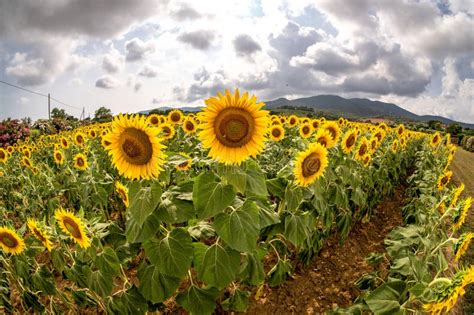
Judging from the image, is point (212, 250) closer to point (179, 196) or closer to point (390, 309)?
point (179, 196)

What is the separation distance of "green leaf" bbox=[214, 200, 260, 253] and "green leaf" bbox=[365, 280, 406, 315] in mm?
1030

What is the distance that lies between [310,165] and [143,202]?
1.73 metres

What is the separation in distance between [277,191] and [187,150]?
3.05 meters

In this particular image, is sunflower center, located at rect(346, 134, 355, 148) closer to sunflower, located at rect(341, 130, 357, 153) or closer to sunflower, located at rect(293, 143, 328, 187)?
sunflower, located at rect(341, 130, 357, 153)

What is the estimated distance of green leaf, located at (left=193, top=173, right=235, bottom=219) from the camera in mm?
2162

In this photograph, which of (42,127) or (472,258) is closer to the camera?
(472,258)

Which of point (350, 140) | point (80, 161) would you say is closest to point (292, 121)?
point (350, 140)

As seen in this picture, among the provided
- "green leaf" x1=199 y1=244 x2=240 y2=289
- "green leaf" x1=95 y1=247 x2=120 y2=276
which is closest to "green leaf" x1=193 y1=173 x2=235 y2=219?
"green leaf" x1=199 y1=244 x2=240 y2=289

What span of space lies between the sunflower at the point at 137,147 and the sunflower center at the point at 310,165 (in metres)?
1.49

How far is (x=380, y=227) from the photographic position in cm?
710

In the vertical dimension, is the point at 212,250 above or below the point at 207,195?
below

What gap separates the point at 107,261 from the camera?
2.61 meters

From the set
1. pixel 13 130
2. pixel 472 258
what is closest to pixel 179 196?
pixel 472 258

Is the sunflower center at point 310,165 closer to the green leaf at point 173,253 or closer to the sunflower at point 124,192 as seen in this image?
the green leaf at point 173,253
